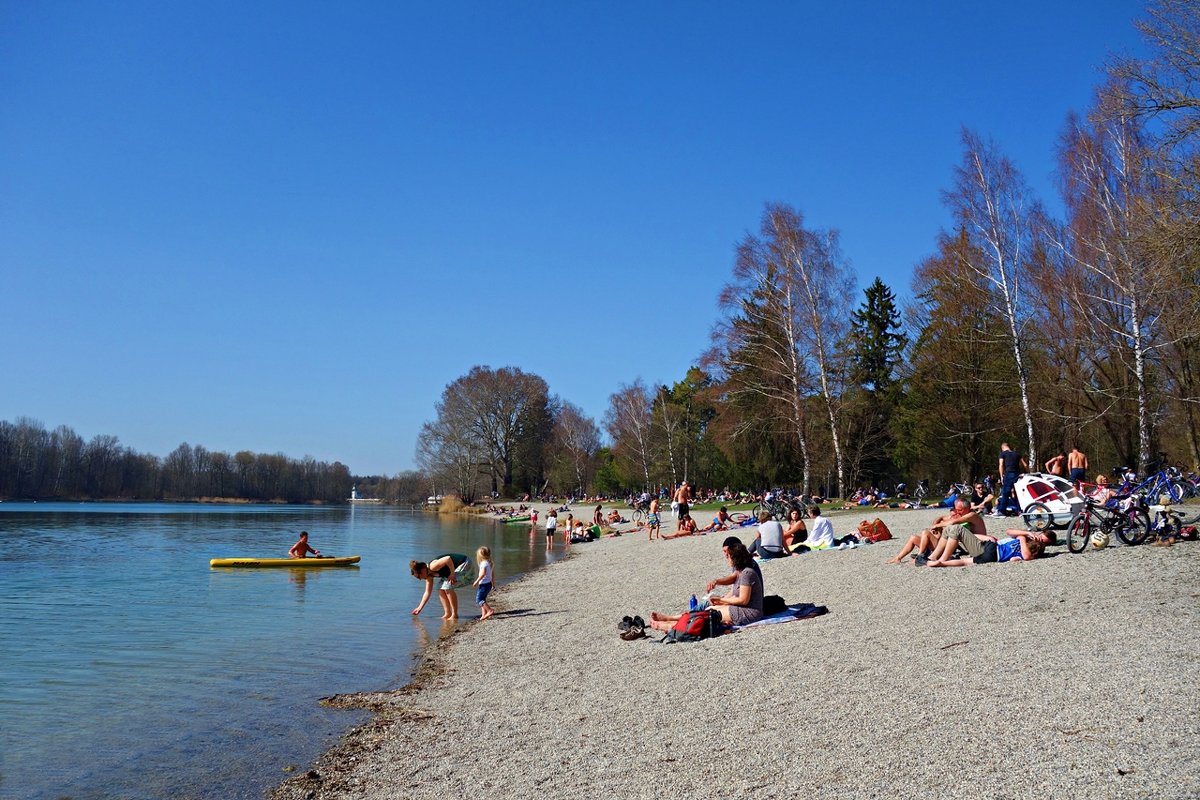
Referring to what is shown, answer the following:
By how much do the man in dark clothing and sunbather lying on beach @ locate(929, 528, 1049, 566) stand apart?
5.41m

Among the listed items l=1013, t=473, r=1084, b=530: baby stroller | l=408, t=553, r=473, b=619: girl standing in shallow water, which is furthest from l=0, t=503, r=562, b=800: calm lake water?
l=1013, t=473, r=1084, b=530: baby stroller

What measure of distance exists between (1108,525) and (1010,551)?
1775 millimetres

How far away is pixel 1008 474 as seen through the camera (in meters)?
19.4

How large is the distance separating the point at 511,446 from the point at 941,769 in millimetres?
81314

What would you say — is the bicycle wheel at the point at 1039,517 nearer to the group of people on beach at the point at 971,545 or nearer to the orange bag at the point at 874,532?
the group of people on beach at the point at 971,545

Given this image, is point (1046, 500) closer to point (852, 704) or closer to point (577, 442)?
point (852, 704)

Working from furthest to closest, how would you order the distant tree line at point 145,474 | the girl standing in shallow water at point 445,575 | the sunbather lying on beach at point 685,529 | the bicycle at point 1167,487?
the distant tree line at point 145,474, the sunbather lying on beach at point 685,529, the bicycle at point 1167,487, the girl standing in shallow water at point 445,575

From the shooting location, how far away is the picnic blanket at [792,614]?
36.6ft

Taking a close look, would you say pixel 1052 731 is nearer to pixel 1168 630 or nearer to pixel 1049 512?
pixel 1168 630

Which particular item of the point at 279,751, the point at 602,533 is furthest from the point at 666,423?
the point at 279,751

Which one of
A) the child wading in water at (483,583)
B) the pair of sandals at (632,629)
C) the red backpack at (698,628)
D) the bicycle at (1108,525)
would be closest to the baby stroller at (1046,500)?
the bicycle at (1108,525)

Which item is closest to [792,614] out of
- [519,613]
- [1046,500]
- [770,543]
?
[519,613]

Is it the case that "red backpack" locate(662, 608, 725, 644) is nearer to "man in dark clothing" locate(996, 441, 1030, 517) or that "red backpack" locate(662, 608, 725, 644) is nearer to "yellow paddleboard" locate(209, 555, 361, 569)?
"man in dark clothing" locate(996, 441, 1030, 517)

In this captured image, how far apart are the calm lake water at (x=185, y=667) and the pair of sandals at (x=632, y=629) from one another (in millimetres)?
2976
